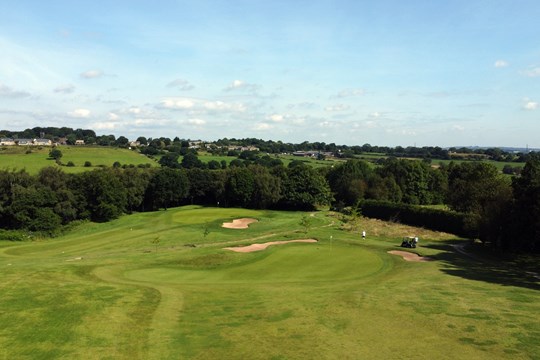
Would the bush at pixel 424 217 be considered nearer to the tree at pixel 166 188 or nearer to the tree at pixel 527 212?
the tree at pixel 527 212

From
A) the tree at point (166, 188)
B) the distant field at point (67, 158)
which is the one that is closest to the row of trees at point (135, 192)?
the tree at point (166, 188)

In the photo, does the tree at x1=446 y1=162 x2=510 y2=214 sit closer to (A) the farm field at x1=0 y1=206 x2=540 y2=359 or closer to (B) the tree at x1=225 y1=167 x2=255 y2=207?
(A) the farm field at x1=0 y1=206 x2=540 y2=359

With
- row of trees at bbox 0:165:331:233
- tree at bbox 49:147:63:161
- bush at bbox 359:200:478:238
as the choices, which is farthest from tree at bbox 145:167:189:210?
tree at bbox 49:147:63:161

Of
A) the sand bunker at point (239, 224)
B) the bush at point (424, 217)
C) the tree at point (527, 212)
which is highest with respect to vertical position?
the tree at point (527, 212)

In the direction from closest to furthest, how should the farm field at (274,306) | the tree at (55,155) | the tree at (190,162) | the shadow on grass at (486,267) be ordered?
the farm field at (274,306) → the shadow on grass at (486,267) → the tree at (55,155) → the tree at (190,162)

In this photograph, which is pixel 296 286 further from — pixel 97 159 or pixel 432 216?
pixel 97 159

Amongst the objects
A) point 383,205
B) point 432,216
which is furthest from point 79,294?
point 383,205
